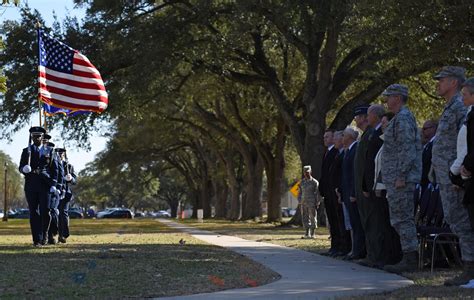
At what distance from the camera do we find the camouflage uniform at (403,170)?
9.66m

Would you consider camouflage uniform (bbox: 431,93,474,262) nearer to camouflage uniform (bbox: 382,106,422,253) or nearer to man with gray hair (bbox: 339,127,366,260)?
camouflage uniform (bbox: 382,106,422,253)

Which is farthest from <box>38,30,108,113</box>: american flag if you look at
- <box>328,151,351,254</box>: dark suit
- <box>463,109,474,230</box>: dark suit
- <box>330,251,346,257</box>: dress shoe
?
<box>463,109,474,230</box>: dark suit

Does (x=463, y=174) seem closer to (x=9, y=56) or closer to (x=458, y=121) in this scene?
(x=458, y=121)

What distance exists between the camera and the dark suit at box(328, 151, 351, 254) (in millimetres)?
12758

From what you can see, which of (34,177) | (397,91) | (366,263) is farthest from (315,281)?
(34,177)

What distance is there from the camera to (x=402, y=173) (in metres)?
9.66

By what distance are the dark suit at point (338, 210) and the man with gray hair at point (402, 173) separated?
9.32 ft

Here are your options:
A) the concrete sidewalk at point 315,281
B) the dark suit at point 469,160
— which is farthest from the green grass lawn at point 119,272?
the dark suit at point 469,160

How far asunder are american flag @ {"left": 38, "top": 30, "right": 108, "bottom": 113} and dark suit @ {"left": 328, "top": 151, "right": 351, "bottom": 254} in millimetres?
6435

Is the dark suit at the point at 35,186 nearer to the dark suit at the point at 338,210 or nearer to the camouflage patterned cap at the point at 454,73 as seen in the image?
the dark suit at the point at 338,210

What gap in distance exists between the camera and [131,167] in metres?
58.2

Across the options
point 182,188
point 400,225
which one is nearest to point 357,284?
point 400,225

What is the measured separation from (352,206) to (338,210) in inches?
58.8

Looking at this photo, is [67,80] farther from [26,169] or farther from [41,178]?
[26,169]
